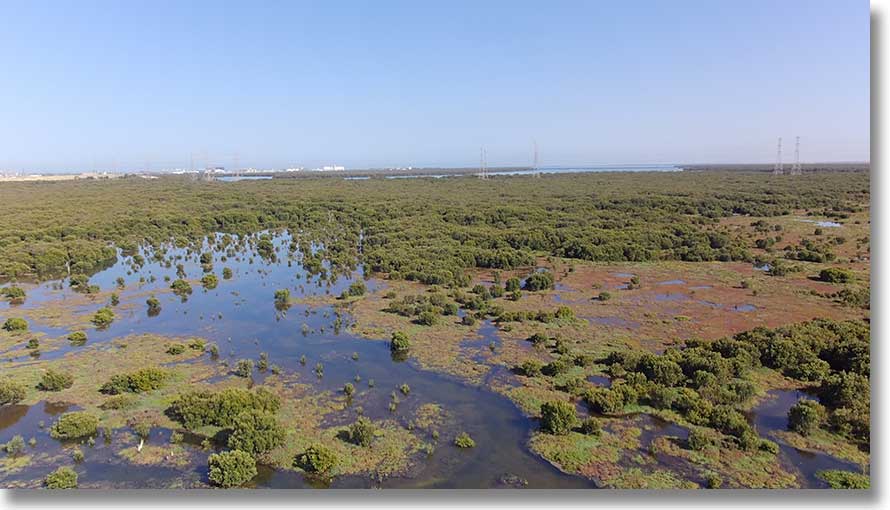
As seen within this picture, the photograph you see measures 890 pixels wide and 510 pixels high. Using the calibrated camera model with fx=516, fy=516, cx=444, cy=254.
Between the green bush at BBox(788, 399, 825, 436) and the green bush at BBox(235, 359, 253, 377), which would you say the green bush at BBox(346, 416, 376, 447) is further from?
the green bush at BBox(788, 399, 825, 436)

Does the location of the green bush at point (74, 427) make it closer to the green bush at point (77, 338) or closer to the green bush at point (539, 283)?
the green bush at point (77, 338)

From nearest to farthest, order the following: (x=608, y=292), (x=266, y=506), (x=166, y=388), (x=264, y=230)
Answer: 1. (x=266, y=506)
2. (x=166, y=388)
3. (x=608, y=292)
4. (x=264, y=230)

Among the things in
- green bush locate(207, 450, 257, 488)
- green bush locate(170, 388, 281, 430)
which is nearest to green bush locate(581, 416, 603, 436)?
green bush locate(207, 450, 257, 488)

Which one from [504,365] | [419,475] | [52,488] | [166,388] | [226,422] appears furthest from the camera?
[504,365]

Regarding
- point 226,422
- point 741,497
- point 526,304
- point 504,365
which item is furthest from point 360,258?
point 741,497

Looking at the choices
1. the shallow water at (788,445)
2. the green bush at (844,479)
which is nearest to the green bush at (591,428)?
the shallow water at (788,445)

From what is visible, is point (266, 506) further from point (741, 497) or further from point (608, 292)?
point (608, 292)
